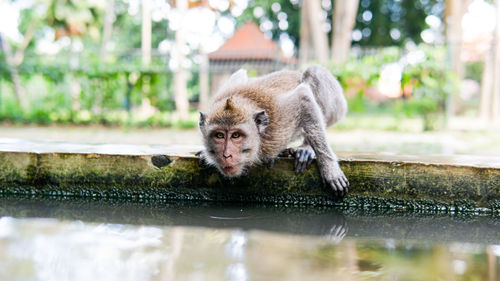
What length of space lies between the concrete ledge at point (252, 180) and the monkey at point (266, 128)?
4.7 inches

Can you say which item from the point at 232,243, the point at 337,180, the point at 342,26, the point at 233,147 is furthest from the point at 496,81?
the point at 232,243

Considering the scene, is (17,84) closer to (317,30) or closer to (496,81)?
(317,30)

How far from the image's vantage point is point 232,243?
2.49m

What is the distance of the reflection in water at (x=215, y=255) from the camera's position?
6.52 ft

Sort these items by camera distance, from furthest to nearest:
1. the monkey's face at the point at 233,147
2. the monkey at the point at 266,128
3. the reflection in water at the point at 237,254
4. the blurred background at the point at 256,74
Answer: the blurred background at the point at 256,74
the monkey at the point at 266,128
the monkey's face at the point at 233,147
the reflection in water at the point at 237,254

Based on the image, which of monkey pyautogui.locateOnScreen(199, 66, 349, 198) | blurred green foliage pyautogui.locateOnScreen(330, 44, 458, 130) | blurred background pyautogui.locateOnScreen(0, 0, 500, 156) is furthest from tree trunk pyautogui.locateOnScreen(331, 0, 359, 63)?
monkey pyautogui.locateOnScreen(199, 66, 349, 198)

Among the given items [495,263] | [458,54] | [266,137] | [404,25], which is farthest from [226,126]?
[404,25]

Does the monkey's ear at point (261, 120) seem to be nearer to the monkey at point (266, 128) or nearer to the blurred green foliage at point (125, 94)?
the monkey at point (266, 128)

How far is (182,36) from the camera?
14.0 metres

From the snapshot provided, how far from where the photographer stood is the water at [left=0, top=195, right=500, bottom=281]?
202 centimetres

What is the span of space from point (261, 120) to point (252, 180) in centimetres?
45

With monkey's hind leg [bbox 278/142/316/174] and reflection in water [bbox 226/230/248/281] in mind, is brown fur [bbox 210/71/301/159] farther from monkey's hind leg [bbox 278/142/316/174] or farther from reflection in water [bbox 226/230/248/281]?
reflection in water [bbox 226/230/248/281]

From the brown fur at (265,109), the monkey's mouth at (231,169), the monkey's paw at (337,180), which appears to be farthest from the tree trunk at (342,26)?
the monkey's mouth at (231,169)

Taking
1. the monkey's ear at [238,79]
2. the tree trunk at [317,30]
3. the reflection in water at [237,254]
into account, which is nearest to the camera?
the reflection in water at [237,254]
